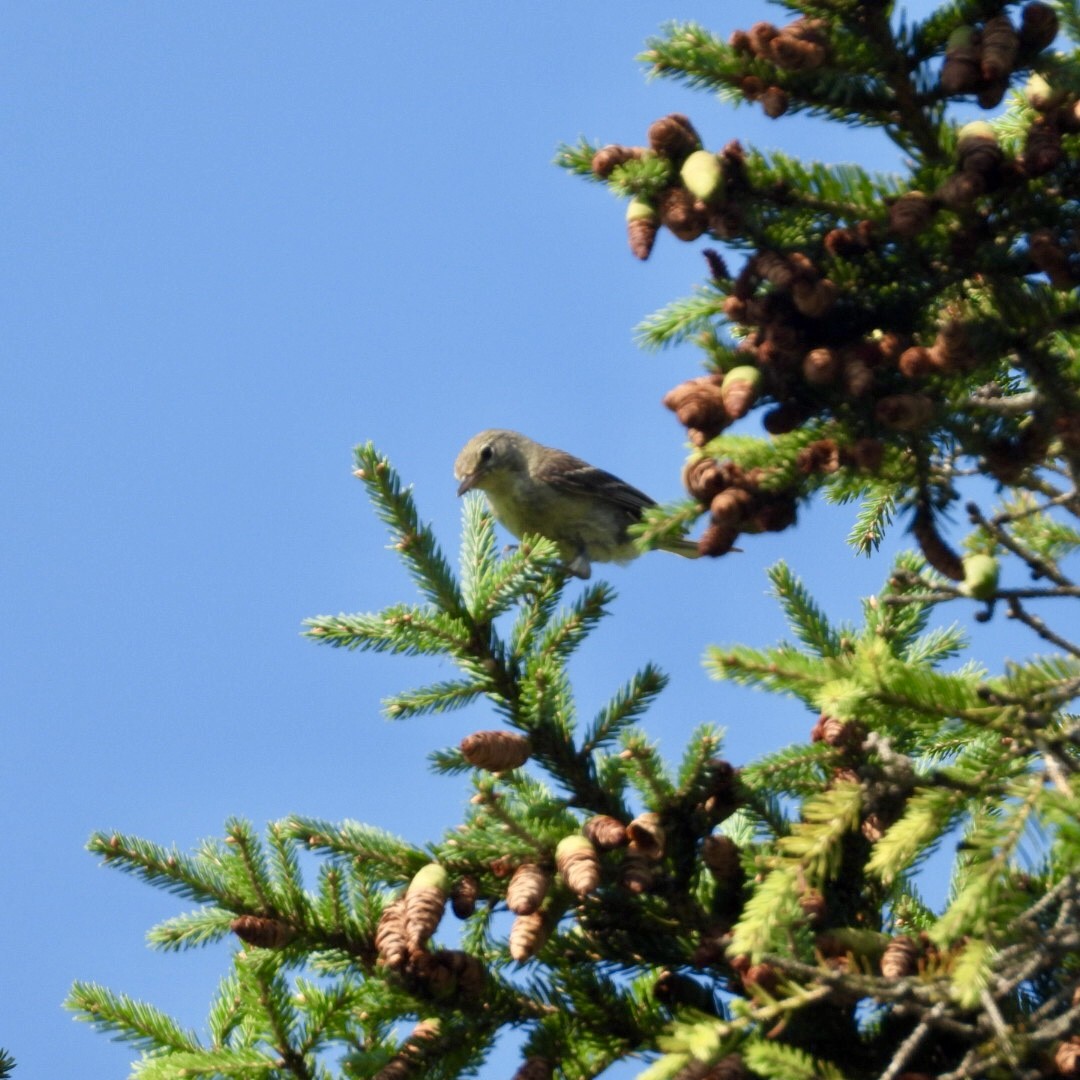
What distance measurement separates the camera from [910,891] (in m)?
4.09

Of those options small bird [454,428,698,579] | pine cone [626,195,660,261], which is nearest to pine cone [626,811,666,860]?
pine cone [626,195,660,261]

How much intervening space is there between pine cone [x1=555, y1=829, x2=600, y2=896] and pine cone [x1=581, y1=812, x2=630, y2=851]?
0.03m

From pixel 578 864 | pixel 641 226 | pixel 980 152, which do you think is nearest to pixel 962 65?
pixel 980 152

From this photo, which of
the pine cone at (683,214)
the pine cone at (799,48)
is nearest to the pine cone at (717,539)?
the pine cone at (683,214)

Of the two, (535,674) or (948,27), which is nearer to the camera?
(948,27)

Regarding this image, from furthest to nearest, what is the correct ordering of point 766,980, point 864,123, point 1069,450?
1. point 864,123
2. point 1069,450
3. point 766,980

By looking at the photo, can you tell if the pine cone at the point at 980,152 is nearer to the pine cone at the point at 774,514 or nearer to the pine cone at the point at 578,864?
the pine cone at the point at 774,514

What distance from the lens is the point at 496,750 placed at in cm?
334

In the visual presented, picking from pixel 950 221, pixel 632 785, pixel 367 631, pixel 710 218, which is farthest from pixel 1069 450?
pixel 367 631

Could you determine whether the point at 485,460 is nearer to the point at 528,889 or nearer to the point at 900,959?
the point at 528,889

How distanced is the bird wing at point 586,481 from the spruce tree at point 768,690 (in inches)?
152

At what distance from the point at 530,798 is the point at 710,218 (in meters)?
1.46

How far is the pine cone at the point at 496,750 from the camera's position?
330cm

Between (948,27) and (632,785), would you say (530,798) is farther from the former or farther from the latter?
(948,27)
